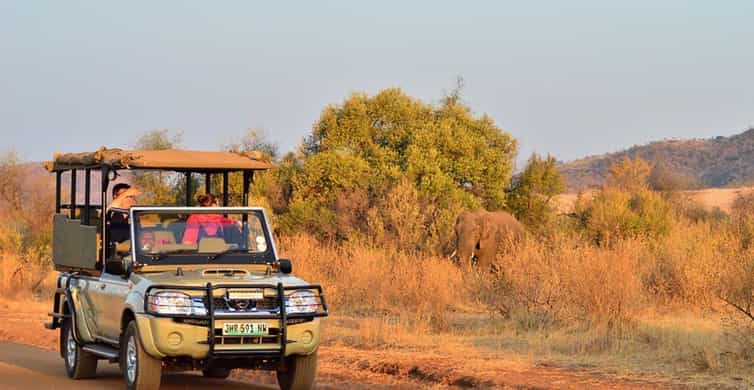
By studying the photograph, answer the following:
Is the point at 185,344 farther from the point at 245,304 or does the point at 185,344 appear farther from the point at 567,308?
the point at 567,308

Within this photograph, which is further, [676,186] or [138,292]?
[676,186]

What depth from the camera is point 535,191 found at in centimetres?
3962

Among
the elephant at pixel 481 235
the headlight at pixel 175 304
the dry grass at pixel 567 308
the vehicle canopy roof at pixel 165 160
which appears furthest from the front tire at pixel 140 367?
the elephant at pixel 481 235

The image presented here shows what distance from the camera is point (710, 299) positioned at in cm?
2053

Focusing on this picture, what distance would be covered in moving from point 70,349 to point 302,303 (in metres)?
3.89

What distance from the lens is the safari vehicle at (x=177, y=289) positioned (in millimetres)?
11898

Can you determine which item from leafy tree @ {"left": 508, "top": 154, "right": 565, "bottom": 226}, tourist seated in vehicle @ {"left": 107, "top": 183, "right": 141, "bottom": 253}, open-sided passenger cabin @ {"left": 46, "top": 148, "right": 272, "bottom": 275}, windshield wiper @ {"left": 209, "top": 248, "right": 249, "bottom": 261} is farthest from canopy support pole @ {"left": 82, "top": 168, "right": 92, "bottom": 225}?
leafy tree @ {"left": 508, "top": 154, "right": 565, "bottom": 226}

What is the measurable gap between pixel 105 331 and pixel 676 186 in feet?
182

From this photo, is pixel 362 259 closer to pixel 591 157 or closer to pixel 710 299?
pixel 710 299

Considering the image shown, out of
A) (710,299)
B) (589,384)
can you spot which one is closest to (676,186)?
(710,299)

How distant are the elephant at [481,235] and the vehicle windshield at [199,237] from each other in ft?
57.2

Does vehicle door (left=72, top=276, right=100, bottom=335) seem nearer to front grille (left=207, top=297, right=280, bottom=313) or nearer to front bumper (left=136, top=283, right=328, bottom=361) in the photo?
front bumper (left=136, top=283, right=328, bottom=361)

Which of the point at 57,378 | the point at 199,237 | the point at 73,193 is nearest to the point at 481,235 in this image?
the point at 73,193

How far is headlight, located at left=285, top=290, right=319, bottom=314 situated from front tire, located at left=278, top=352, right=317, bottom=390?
556 mm
